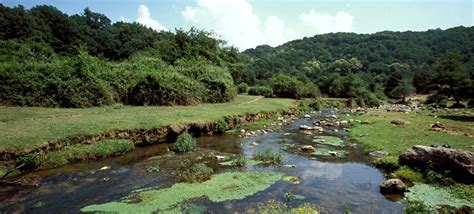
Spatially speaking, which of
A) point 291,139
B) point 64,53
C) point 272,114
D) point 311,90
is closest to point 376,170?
point 291,139

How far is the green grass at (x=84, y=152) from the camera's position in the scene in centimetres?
1507

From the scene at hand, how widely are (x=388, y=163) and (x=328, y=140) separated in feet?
23.5

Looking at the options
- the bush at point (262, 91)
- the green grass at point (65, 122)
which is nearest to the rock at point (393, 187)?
the green grass at point (65, 122)

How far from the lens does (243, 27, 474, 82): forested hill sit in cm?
13438

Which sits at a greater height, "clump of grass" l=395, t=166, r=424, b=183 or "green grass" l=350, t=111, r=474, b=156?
"green grass" l=350, t=111, r=474, b=156

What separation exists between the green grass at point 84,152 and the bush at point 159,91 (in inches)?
556

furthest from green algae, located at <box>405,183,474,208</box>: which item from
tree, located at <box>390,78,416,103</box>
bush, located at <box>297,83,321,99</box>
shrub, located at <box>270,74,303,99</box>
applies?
tree, located at <box>390,78,416,103</box>

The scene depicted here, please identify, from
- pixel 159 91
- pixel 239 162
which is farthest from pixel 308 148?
pixel 159 91

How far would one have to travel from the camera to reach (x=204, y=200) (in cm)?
1139

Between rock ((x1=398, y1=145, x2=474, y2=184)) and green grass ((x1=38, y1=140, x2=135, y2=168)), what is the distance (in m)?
15.5

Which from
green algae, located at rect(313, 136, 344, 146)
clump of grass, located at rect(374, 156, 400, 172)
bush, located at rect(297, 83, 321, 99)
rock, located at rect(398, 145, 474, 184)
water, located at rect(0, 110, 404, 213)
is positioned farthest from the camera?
bush, located at rect(297, 83, 321, 99)

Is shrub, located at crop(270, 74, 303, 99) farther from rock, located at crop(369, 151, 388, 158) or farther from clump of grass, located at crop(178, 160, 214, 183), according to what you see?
clump of grass, located at crop(178, 160, 214, 183)

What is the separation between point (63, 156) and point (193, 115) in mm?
11515

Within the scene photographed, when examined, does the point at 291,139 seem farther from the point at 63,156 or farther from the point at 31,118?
the point at 31,118
